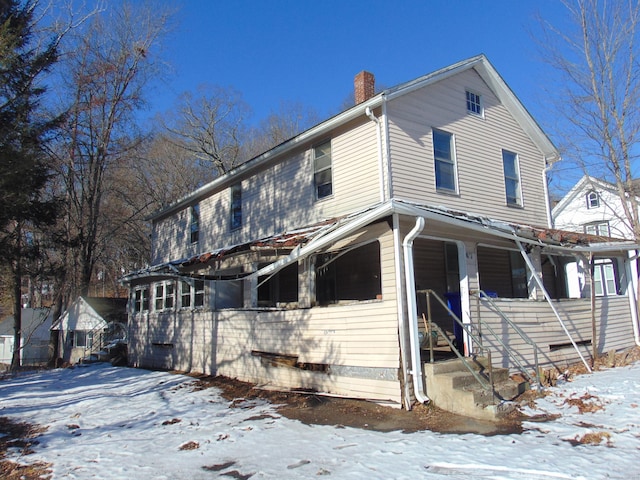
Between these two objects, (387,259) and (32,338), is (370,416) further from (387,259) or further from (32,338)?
(32,338)

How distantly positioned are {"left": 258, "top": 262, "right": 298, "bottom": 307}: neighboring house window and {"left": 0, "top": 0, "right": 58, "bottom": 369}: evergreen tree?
6.44 meters

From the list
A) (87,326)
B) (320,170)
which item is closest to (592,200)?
(320,170)

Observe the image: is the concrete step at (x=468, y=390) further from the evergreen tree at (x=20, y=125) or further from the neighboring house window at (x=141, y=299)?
the neighboring house window at (x=141, y=299)

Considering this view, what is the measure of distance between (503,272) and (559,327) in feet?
10.5

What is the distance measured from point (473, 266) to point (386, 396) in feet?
10.5

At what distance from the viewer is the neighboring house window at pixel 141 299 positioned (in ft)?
52.1

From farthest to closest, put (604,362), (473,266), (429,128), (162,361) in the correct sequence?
(162,361) < (429,128) < (604,362) < (473,266)

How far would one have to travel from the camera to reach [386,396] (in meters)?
7.84

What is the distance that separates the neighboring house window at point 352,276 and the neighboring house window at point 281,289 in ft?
3.22

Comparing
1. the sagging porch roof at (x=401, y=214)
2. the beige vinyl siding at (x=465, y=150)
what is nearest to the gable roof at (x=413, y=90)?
the beige vinyl siding at (x=465, y=150)

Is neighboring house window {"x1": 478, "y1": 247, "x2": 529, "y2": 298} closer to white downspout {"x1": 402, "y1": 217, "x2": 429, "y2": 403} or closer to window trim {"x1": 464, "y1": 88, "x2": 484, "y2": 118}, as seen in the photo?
window trim {"x1": 464, "y1": 88, "x2": 484, "y2": 118}

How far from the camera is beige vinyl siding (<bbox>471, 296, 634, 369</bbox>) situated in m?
9.27

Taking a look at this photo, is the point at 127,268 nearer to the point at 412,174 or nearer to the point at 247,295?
the point at 247,295

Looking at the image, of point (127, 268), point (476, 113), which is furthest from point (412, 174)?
point (127, 268)
